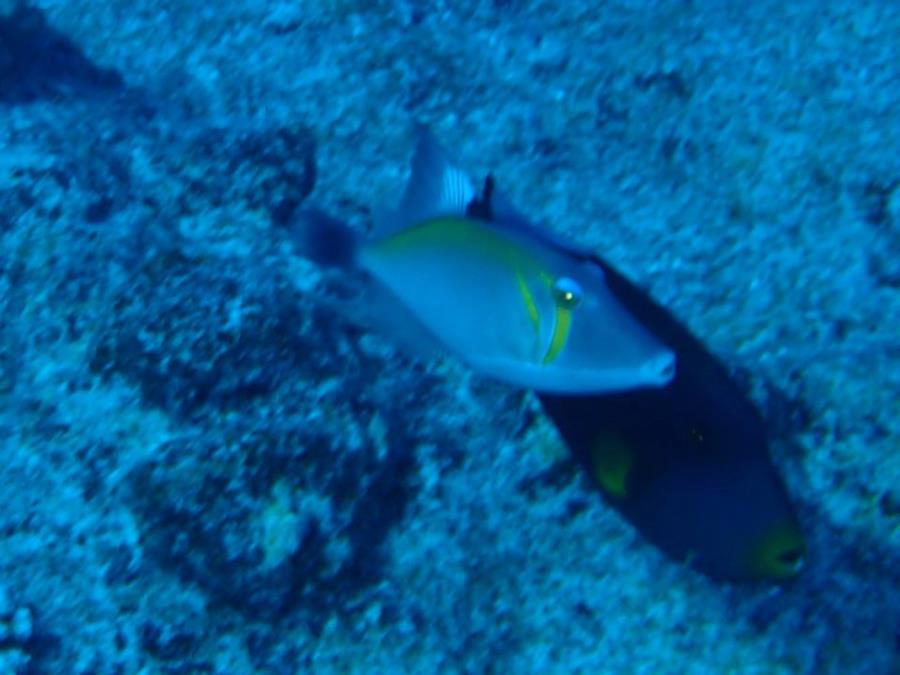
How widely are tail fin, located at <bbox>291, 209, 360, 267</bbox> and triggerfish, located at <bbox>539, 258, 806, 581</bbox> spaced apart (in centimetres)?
59

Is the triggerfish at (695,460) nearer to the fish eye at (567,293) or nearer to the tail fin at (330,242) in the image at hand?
the fish eye at (567,293)

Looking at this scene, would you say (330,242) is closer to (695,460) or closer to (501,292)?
(501,292)

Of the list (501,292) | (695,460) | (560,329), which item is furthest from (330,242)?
(695,460)

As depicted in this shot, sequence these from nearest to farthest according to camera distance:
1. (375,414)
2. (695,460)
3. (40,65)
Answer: (695,460) → (375,414) → (40,65)

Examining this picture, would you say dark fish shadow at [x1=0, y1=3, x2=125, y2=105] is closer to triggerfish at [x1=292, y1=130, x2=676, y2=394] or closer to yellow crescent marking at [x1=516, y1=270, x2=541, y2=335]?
triggerfish at [x1=292, y1=130, x2=676, y2=394]

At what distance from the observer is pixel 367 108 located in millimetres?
3141

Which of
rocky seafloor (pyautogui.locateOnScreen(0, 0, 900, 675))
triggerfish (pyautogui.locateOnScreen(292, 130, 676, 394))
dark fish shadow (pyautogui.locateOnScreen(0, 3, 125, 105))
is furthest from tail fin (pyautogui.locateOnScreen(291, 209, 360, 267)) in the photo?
dark fish shadow (pyautogui.locateOnScreen(0, 3, 125, 105))

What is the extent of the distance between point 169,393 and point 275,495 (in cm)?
37

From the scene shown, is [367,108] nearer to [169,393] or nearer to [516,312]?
[169,393]

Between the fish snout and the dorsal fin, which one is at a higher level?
the dorsal fin

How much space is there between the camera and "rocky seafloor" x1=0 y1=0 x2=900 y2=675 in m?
1.89

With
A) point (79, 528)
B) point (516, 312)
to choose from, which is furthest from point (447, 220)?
point (79, 528)

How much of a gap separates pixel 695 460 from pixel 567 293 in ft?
1.73

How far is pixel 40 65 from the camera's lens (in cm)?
376
